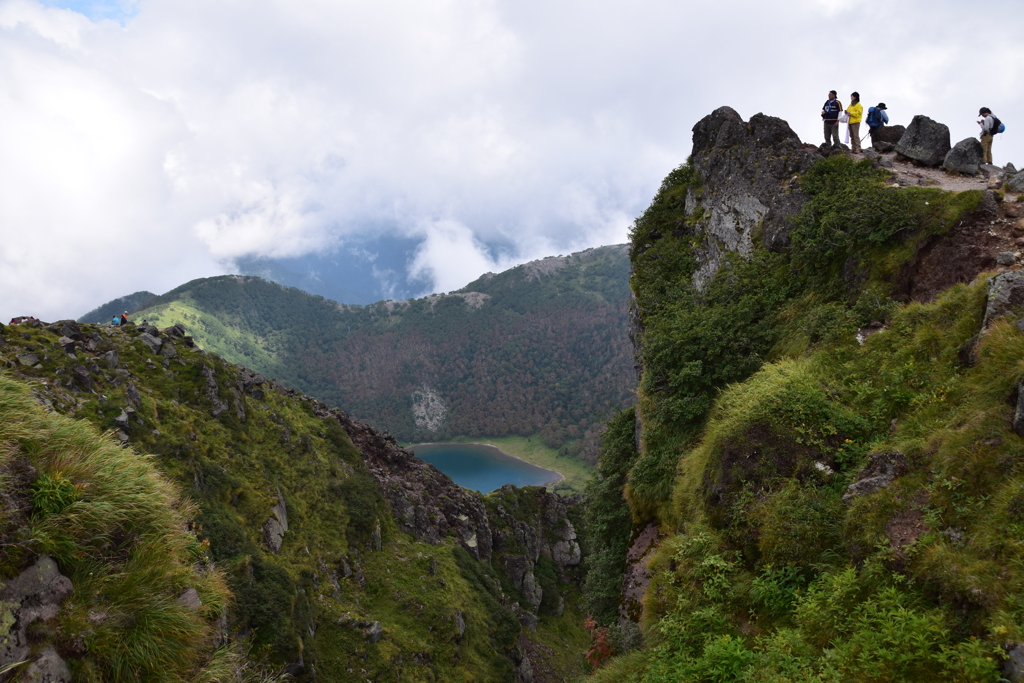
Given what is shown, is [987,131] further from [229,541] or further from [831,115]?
[229,541]

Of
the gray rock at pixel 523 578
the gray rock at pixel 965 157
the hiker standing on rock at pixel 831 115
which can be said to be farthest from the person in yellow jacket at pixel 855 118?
the gray rock at pixel 523 578

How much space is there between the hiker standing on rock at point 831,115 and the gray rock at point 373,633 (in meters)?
32.1

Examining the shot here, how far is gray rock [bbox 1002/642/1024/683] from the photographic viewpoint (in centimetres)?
400

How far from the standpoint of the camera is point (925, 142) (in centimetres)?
1845

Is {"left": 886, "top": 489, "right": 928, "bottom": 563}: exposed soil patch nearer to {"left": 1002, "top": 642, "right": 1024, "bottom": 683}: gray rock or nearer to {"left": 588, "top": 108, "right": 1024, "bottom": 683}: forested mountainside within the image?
{"left": 588, "top": 108, "right": 1024, "bottom": 683}: forested mountainside

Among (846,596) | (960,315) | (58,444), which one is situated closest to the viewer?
(58,444)

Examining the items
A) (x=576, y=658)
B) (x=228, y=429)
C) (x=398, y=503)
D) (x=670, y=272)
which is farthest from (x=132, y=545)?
(x=576, y=658)

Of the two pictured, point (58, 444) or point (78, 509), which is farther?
point (58, 444)

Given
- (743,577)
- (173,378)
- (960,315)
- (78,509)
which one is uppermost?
(173,378)

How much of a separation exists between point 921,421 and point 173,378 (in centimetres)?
3357

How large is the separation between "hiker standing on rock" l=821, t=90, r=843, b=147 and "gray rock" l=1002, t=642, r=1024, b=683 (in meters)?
20.7

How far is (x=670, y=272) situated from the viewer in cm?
1891

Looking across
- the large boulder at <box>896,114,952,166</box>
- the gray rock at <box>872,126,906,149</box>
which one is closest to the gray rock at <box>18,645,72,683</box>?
the large boulder at <box>896,114,952,166</box>

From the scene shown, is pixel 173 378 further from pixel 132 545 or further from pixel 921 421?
pixel 921 421
